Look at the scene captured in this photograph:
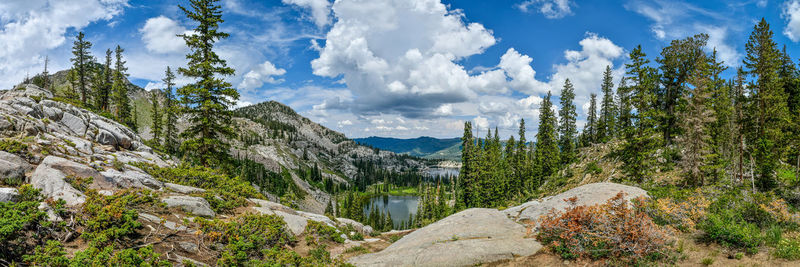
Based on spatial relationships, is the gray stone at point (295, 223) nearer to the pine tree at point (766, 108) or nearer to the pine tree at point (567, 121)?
the pine tree at point (766, 108)

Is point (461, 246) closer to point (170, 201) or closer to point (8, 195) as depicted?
point (170, 201)

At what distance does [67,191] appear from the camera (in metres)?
10.9

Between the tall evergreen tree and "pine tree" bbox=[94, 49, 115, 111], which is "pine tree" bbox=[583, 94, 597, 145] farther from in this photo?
"pine tree" bbox=[94, 49, 115, 111]

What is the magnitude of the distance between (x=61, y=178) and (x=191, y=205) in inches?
172

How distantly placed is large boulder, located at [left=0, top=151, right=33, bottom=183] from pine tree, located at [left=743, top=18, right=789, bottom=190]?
44434 millimetres

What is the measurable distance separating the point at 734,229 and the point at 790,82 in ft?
169

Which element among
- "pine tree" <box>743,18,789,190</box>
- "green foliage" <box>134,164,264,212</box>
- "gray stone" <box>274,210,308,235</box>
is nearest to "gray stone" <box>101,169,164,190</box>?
"green foliage" <box>134,164,264,212</box>

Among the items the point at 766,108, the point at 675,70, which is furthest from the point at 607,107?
the point at 766,108

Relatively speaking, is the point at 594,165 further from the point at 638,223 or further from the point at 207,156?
the point at 207,156

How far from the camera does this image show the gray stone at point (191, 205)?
13.1m

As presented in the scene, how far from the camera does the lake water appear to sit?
136 m

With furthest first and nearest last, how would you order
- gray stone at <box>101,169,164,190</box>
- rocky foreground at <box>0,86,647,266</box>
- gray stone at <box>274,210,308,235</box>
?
gray stone at <box>274,210,308,235</box> < gray stone at <box>101,169,164,190</box> < rocky foreground at <box>0,86,647,266</box>

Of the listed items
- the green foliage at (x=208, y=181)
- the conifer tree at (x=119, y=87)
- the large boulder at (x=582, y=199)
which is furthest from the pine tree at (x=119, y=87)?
the large boulder at (x=582, y=199)

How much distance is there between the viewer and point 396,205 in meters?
162
